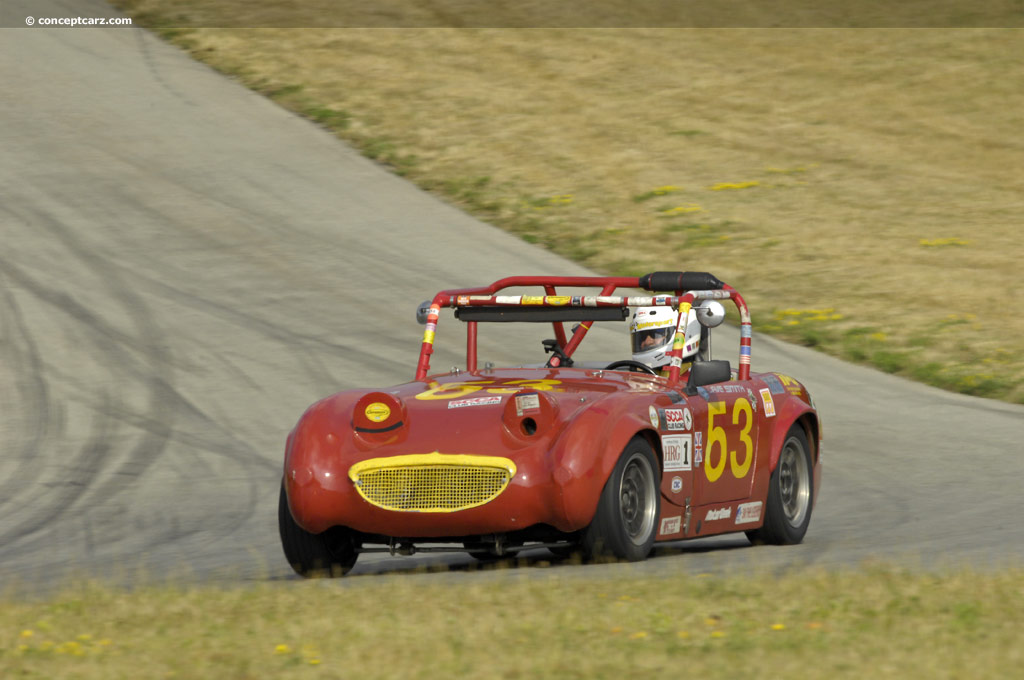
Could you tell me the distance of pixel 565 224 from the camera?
74.5 ft

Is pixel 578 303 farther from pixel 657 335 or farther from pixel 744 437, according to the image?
pixel 744 437

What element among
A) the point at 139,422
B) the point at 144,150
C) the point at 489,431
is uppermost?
the point at 144,150

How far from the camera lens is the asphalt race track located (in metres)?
10.4

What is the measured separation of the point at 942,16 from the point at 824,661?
30968 millimetres

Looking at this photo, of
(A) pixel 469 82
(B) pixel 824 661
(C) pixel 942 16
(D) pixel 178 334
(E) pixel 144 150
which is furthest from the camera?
(C) pixel 942 16

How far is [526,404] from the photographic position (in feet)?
26.0

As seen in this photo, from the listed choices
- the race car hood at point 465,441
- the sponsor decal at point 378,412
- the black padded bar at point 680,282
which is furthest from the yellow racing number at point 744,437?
the sponsor decal at point 378,412

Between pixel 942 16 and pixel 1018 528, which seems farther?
pixel 942 16

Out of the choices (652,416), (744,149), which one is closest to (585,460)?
(652,416)

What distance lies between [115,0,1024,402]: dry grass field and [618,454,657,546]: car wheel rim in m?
9.22

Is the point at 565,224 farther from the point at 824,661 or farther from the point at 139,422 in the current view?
the point at 824,661

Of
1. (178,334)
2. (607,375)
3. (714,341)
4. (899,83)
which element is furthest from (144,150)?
(607,375)

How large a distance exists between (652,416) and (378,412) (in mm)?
1359

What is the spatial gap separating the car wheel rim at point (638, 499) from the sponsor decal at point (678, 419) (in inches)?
11.6
